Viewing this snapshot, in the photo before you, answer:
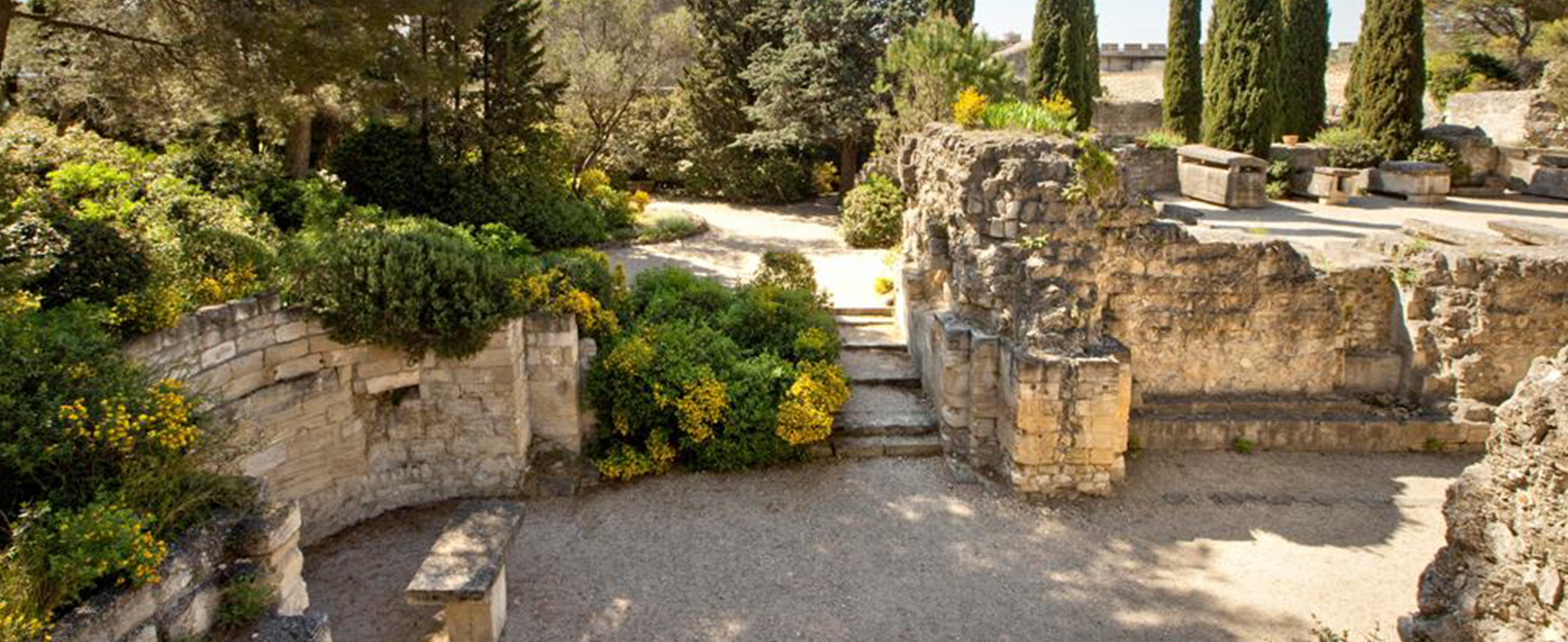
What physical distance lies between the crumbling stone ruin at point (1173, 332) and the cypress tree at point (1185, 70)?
11945mm

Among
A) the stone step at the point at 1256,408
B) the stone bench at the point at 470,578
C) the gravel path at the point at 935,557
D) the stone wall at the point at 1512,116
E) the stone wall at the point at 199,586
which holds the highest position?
the stone wall at the point at 1512,116

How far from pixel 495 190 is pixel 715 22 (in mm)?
8104

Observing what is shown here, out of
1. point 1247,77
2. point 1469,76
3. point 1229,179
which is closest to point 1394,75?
point 1247,77

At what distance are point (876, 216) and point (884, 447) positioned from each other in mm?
7719

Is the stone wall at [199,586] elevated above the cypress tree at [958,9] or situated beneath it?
situated beneath

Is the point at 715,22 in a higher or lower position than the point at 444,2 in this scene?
higher

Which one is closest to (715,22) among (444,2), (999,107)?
(444,2)

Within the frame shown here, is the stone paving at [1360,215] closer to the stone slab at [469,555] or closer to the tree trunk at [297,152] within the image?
the stone slab at [469,555]

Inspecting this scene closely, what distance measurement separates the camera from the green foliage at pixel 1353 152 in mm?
18797

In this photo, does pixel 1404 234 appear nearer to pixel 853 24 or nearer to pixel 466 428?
pixel 466 428

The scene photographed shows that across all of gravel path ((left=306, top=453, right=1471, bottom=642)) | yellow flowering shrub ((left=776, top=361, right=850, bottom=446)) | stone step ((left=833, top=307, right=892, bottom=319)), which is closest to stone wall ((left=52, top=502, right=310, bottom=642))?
gravel path ((left=306, top=453, right=1471, bottom=642))

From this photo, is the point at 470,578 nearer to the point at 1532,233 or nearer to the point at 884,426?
the point at 884,426

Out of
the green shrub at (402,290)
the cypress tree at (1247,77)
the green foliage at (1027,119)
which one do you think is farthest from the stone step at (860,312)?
the cypress tree at (1247,77)

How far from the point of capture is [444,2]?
11375mm
